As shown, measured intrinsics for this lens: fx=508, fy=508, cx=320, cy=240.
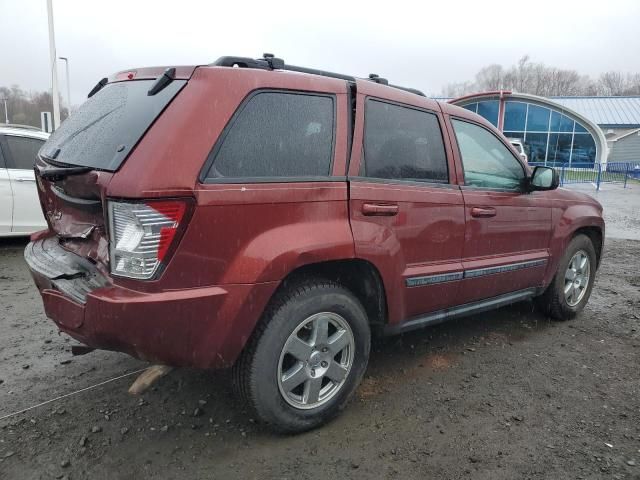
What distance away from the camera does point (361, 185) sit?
9.16 feet

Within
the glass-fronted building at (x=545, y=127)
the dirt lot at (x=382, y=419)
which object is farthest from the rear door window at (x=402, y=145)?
the glass-fronted building at (x=545, y=127)

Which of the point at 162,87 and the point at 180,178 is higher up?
the point at 162,87

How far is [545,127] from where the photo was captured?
3275cm

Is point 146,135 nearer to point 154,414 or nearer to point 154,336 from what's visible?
point 154,336

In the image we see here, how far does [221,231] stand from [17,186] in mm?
5259

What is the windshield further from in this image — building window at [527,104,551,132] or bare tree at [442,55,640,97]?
bare tree at [442,55,640,97]

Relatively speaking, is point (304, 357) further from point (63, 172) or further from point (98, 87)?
point (98, 87)

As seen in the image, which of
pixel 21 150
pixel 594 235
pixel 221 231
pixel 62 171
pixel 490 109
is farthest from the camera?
pixel 490 109

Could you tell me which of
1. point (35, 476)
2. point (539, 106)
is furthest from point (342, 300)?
point (539, 106)

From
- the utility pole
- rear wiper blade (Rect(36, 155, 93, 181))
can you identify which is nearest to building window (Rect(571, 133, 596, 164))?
the utility pole

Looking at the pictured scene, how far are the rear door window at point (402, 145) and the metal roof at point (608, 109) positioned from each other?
128ft

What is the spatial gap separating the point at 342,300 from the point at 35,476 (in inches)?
66.1

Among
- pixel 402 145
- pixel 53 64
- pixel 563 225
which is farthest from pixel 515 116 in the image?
pixel 402 145

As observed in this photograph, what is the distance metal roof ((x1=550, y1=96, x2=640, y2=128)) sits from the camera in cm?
3841
